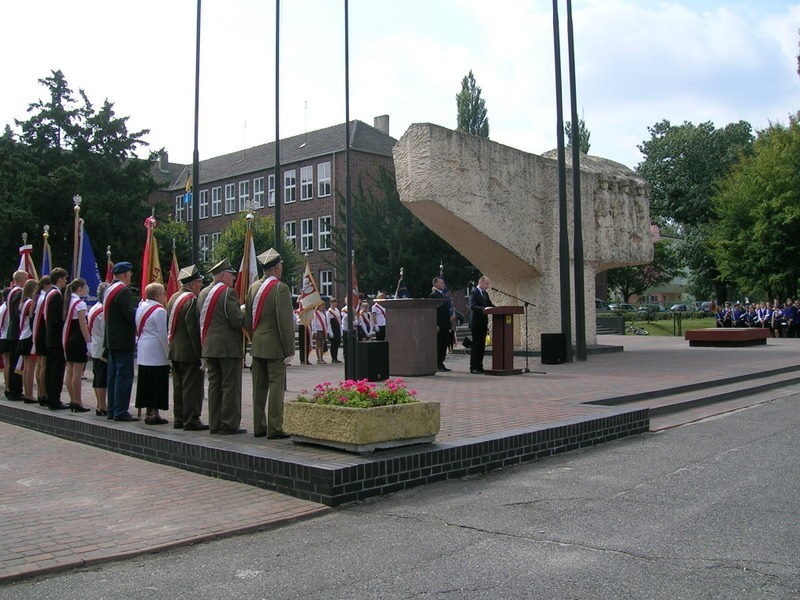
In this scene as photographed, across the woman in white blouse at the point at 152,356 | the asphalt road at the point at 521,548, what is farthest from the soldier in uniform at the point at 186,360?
the asphalt road at the point at 521,548

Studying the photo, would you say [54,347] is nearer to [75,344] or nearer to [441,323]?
[75,344]

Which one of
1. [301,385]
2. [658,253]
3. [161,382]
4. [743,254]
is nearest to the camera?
[161,382]

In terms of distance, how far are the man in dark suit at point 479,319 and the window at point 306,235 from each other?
4636 cm

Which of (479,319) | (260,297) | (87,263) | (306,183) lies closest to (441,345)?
(479,319)

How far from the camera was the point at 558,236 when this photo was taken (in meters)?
20.4

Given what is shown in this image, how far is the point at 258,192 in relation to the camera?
213 ft

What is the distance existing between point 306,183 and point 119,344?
53.4 metres

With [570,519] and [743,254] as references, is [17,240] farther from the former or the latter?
[743,254]

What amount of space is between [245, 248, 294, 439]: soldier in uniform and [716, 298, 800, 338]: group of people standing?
31441 millimetres

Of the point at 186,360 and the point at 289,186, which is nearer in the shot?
the point at 186,360

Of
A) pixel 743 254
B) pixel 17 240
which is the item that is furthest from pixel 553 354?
pixel 743 254

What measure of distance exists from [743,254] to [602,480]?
41.5 metres

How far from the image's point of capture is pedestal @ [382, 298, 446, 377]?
15.5 m

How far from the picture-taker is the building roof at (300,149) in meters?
59.1
